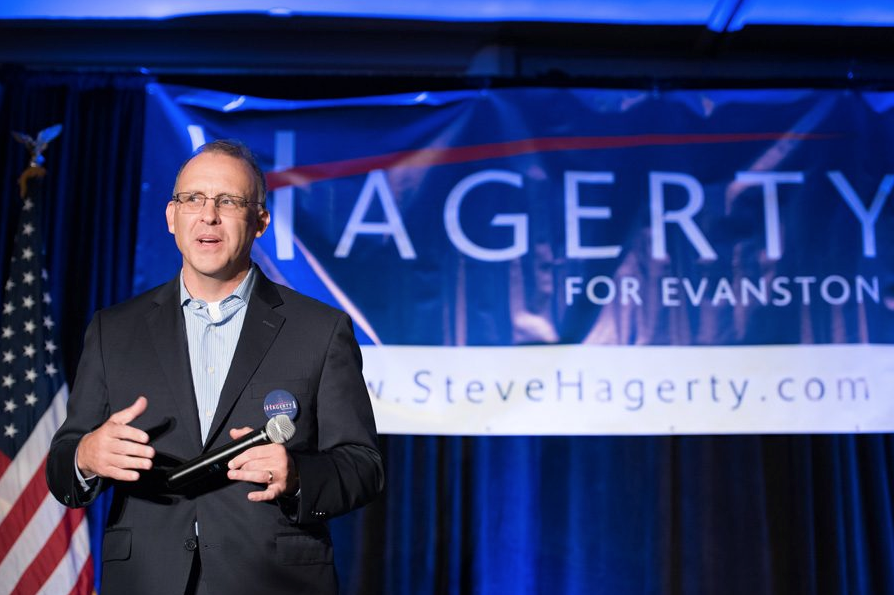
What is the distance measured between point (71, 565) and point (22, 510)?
29 centimetres

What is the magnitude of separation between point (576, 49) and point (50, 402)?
2.93 meters

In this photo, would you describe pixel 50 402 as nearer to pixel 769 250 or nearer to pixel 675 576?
pixel 675 576

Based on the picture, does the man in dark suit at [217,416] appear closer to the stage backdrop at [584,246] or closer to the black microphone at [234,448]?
the black microphone at [234,448]

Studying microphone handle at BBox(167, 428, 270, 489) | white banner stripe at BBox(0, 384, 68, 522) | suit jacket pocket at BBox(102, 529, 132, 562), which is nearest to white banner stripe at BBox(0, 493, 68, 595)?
white banner stripe at BBox(0, 384, 68, 522)

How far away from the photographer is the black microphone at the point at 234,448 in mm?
1261

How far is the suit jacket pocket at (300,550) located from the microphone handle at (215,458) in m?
0.26

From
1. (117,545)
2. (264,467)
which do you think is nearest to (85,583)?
(117,545)

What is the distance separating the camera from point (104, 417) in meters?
1.54

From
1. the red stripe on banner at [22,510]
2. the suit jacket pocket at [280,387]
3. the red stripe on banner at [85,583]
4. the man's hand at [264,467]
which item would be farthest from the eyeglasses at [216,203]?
the red stripe on banner at [85,583]

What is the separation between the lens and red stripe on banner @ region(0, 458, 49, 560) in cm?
303

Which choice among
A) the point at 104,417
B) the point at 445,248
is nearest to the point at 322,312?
the point at 104,417

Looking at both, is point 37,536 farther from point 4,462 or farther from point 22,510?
point 4,462

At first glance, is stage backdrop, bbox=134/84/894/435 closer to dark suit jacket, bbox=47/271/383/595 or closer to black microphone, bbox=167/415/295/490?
dark suit jacket, bbox=47/271/383/595

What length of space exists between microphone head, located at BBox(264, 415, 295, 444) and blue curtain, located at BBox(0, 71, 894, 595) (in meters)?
2.05
